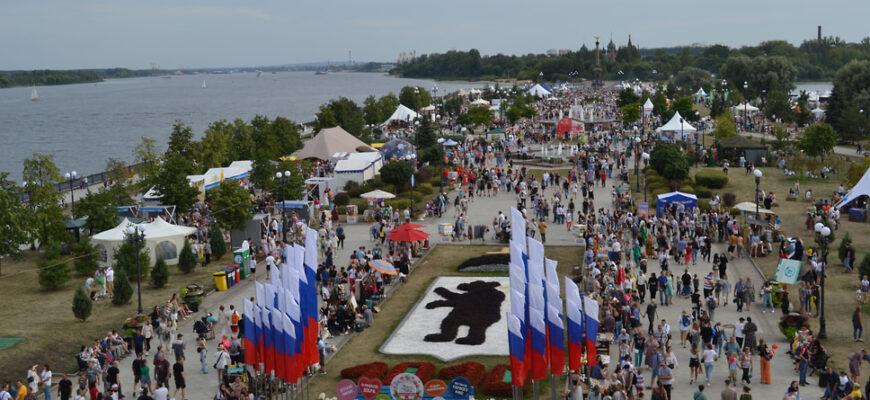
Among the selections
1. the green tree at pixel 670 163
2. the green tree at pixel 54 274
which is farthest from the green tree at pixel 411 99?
the green tree at pixel 54 274

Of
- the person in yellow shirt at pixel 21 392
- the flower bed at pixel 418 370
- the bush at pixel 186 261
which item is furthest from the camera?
the bush at pixel 186 261

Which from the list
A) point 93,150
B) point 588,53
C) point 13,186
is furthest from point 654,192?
point 588,53

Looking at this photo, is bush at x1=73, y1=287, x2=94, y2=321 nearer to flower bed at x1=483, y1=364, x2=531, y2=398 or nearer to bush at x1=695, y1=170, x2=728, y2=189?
flower bed at x1=483, y1=364, x2=531, y2=398

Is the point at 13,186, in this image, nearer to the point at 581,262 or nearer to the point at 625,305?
the point at 581,262

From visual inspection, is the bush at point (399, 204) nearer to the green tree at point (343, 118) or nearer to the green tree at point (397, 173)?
the green tree at point (397, 173)

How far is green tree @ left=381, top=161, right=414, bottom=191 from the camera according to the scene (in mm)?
42406

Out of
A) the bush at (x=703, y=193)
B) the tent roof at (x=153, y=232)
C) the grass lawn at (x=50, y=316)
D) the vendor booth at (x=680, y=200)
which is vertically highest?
the vendor booth at (x=680, y=200)

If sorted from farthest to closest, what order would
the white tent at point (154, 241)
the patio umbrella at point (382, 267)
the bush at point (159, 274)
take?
the white tent at point (154, 241)
the bush at point (159, 274)
the patio umbrella at point (382, 267)

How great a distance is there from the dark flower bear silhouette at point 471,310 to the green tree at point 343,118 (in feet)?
138

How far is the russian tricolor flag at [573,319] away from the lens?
49.8ft

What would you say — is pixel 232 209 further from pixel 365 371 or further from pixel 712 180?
pixel 712 180

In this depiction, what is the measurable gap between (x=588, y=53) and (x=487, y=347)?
169352 mm

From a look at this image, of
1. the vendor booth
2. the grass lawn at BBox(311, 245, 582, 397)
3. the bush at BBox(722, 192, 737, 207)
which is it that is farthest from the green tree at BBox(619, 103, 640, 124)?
the grass lawn at BBox(311, 245, 582, 397)

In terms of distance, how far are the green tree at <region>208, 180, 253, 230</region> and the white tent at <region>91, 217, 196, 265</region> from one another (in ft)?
4.38
